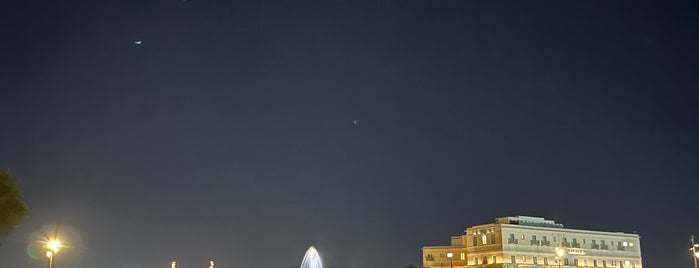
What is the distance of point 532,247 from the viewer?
132250 mm

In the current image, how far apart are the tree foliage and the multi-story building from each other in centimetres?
7590

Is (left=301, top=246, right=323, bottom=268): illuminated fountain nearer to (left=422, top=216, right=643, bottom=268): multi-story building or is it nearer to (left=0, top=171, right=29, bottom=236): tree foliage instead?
(left=422, top=216, right=643, bottom=268): multi-story building

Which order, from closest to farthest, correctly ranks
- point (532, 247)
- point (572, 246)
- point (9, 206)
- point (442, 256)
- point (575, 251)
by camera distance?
point (9, 206)
point (532, 247)
point (442, 256)
point (575, 251)
point (572, 246)

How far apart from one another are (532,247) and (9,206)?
91.1 m

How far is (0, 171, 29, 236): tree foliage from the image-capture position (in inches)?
2392

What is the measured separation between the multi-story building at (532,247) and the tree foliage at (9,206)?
249ft

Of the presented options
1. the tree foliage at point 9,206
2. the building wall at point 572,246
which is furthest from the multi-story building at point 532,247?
the tree foliage at point 9,206

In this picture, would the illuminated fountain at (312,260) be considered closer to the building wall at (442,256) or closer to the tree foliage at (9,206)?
the building wall at (442,256)

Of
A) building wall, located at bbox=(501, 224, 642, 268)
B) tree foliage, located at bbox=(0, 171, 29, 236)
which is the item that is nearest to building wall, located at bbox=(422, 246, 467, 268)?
building wall, located at bbox=(501, 224, 642, 268)

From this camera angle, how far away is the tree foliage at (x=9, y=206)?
60.8 m

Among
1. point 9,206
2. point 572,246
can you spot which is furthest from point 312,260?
point 9,206

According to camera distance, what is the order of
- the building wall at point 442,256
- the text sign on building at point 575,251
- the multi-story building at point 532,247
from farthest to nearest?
the text sign on building at point 575,251 < the building wall at point 442,256 < the multi-story building at point 532,247

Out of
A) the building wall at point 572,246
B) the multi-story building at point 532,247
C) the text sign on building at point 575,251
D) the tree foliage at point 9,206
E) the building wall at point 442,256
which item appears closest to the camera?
the tree foliage at point 9,206

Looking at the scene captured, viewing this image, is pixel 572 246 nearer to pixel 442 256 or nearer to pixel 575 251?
pixel 575 251
